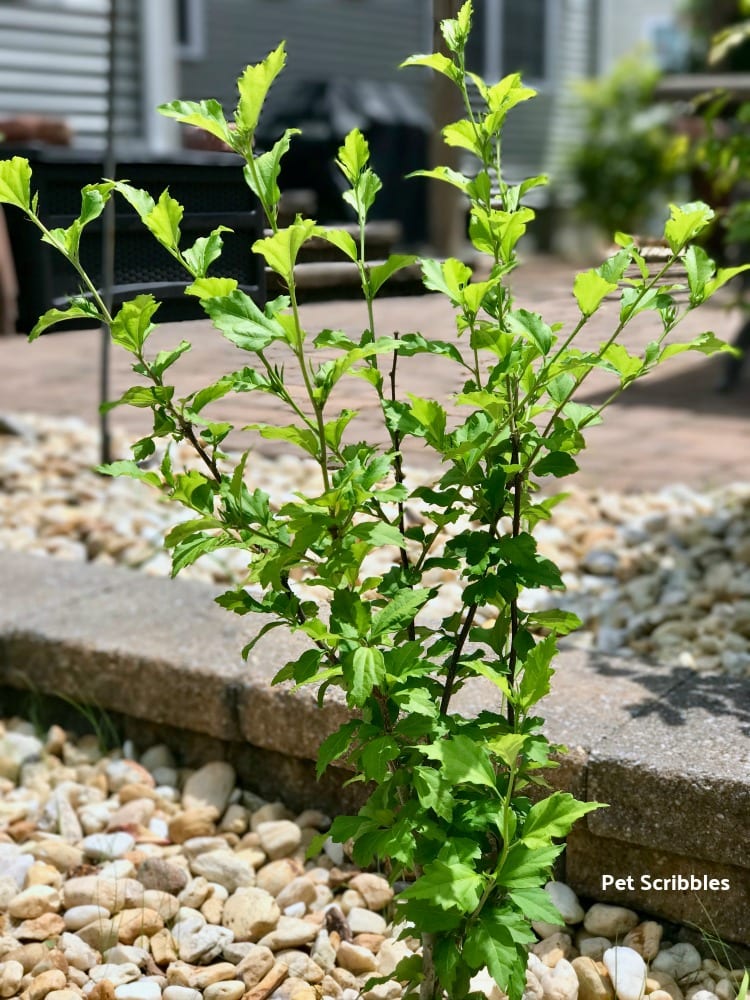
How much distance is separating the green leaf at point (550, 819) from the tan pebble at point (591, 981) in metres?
0.50

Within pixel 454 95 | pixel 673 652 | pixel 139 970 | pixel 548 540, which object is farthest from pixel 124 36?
pixel 139 970

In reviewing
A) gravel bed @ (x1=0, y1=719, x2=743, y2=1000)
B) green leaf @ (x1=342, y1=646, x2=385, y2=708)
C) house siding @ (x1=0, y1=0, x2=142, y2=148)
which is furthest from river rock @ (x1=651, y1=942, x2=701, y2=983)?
house siding @ (x1=0, y1=0, x2=142, y2=148)

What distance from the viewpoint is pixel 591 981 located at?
171cm

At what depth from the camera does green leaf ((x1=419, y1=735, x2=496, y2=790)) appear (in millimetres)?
1229

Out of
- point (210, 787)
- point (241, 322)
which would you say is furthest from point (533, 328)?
point (210, 787)

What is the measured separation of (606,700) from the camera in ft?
6.51

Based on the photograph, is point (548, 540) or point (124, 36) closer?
point (548, 540)

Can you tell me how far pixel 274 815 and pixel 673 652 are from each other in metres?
0.91

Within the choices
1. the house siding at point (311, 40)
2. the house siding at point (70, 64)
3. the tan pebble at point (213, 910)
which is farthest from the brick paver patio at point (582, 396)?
the house siding at point (311, 40)

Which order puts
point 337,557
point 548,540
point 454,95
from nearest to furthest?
point 337,557
point 548,540
point 454,95

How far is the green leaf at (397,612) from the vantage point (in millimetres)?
1293

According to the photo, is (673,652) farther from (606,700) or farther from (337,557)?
(337,557)

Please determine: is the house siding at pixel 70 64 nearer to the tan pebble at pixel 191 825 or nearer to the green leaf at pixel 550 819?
the tan pebble at pixel 191 825

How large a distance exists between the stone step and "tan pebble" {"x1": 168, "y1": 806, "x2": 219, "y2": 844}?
0.11 m
